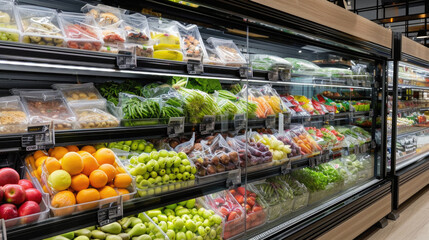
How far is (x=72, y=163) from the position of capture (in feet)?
4.67

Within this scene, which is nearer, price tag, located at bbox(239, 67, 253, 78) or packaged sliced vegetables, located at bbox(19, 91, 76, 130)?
packaged sliced vegetables, located at bbox(19, 91, 76, 130)

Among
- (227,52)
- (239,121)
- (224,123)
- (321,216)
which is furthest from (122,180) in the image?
(321,216)

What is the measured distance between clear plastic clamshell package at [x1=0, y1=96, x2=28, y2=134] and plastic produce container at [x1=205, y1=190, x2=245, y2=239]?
127cm

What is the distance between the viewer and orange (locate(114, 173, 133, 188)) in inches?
61.4

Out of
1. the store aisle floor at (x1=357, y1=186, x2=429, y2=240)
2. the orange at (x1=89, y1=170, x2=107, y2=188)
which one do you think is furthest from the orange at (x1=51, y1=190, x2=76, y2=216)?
the store aisle floor at (x1=357, y1=186, x2=429, y2=240)

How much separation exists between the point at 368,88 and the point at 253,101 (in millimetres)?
1805

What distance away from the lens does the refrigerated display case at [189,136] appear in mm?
1435

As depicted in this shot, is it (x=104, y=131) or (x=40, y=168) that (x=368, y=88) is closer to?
(x=104, y=131)

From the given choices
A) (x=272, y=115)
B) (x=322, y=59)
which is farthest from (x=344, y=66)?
(x=272, y=115)

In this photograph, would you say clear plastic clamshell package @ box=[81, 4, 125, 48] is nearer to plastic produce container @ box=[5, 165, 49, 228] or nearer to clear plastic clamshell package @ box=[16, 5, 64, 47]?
clear plastic clamshell package @ box=[16, 5, 64, 47]

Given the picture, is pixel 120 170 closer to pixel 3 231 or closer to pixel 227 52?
pixel 3 231

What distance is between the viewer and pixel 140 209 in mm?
1582

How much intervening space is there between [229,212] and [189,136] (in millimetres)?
601

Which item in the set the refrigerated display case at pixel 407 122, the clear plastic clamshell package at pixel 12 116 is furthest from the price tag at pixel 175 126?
the refrigerated display case at pixel 407 122
